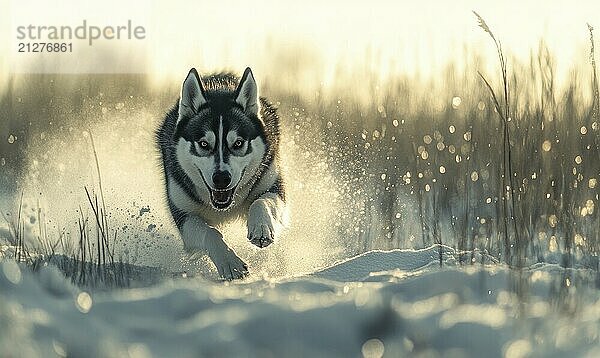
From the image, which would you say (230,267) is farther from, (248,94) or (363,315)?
(248,94)

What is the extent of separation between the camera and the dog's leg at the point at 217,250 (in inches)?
179

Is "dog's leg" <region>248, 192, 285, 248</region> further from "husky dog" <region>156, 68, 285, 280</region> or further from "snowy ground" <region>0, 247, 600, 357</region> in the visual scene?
"snowy ground" <region>0, 247, 600, 357</region>

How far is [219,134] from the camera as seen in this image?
459 centimetres

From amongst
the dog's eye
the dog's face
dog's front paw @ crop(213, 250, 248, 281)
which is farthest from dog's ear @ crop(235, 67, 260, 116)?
dog's front paw @ crop(213, 250, 248, 281)

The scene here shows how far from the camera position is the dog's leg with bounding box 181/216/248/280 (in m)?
4.55

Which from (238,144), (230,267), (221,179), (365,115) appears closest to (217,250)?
(230,267)

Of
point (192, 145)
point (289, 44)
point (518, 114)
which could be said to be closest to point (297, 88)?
point (289, 44)

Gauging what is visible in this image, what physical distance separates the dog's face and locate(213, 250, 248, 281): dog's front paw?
28 cm

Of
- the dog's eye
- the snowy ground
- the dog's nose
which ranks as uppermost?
the dog's eye

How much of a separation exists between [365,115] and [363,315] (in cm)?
106

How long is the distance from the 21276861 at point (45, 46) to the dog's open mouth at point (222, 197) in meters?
1.09

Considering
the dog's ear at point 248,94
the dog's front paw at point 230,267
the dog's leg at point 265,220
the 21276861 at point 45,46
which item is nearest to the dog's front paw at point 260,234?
the dog's leg at point 265,220

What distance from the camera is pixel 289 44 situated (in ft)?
14.9

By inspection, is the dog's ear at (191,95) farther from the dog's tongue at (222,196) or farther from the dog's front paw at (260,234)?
the dog's front paw at (260,234)
